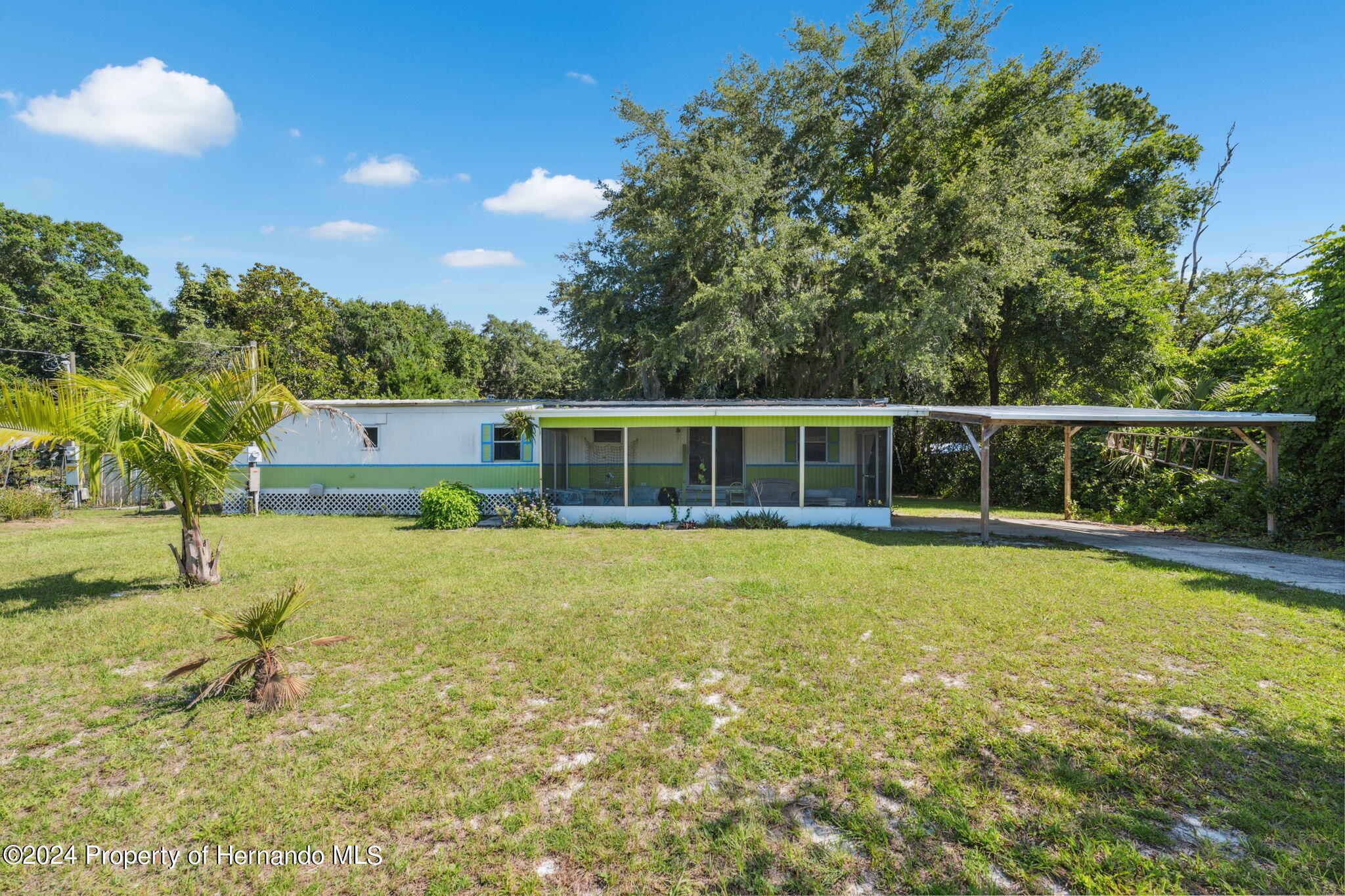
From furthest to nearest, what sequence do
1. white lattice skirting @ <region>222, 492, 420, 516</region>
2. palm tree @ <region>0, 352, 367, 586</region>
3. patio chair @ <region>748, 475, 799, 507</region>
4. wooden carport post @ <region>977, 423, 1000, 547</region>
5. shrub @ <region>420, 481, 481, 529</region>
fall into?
white lattice skirting @ <region>222, 492, 420, 516</region>
patio chair @ <region>748, 475, 799, 507</region>
shrub @ <region>420, 481, 481, 529</region>
wooden carport post @ <region>977, 423, 1000, 547</region>
palm tree @ <region>0, 352, 367, 586</region>

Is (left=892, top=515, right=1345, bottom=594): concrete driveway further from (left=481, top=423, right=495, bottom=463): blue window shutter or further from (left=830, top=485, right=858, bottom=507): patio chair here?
(left=481, top=423, right=495, bottom=463): blue window shutter

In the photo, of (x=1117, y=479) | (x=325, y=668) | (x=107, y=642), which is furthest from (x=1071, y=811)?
(x=1117, y=479)

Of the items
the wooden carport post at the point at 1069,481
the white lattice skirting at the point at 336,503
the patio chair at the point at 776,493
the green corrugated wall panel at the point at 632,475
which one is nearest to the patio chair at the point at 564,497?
the green corrugated wall panel at the point at 632,475

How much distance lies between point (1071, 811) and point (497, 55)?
1838 centimetres

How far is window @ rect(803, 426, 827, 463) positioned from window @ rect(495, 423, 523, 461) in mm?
7419

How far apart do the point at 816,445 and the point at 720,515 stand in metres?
3.66

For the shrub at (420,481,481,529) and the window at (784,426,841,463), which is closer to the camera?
the shrub at (420,481,481,529)

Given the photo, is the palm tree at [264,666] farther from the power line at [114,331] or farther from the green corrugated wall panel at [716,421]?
the power line at [114,331]

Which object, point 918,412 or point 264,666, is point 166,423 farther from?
point 918,412

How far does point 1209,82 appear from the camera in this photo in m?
14.8

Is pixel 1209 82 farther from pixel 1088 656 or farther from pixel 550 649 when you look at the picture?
pixel 550 649

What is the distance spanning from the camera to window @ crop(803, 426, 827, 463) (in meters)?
14.4

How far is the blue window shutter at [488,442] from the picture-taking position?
46.7 feet

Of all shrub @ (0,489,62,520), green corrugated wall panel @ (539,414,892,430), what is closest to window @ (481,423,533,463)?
green corrugated wall panel @ (539,414,892,430)
